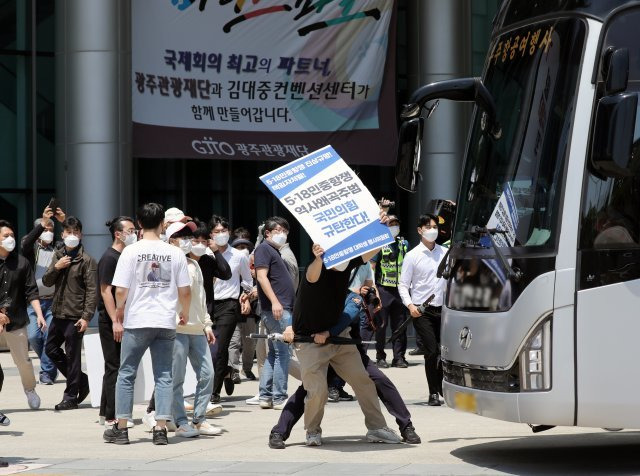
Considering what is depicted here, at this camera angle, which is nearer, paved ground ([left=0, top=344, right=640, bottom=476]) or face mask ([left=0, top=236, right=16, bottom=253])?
paved ground ([left=0, top=344, right=640, bottom=476])

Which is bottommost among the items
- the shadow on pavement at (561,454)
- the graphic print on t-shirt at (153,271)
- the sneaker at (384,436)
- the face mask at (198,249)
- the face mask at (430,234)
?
the shadow on pavement at (561,454)

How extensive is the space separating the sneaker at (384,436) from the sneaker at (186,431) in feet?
5.11

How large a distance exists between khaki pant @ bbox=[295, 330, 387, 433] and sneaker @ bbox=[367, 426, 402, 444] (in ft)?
0.11

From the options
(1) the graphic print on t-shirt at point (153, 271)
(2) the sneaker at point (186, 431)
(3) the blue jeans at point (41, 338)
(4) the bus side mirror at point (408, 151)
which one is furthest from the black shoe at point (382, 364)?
(4) the bus side mirror at point (408, 151)

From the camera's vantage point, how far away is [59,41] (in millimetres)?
23781

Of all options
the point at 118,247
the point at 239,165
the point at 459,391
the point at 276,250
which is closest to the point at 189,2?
the point at 239,165

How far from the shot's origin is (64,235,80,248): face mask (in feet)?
45.3

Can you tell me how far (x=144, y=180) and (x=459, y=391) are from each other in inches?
728

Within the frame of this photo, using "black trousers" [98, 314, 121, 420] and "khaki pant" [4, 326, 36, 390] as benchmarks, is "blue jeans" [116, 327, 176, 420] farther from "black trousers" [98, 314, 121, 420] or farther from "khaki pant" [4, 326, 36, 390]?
"khaki pant" [4, 326, 36, 390]

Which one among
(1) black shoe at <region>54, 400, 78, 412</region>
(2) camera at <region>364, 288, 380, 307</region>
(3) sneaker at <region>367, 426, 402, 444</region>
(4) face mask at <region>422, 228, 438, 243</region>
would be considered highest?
(4) face mask at <region>422, 228, 438, 243</region>

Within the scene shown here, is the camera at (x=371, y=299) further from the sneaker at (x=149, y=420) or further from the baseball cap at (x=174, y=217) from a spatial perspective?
the sneaker at (x=149, y=420)

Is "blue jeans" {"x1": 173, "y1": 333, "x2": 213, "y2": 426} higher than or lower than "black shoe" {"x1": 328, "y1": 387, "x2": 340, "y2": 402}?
higher

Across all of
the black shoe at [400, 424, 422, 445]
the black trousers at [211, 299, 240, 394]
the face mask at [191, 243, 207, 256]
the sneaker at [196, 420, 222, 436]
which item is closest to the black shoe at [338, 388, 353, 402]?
the black trousers at [211, 299, 240, 394]

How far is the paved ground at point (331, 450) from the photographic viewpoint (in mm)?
9234
